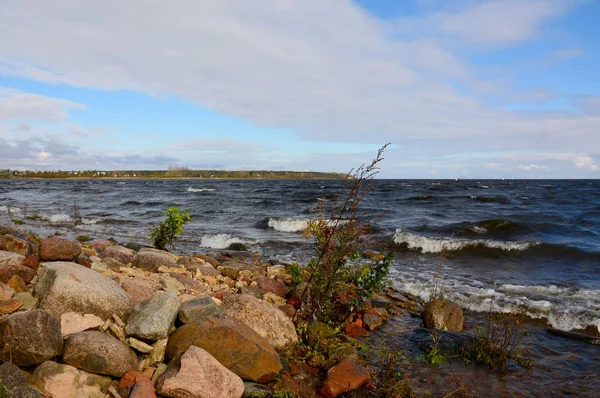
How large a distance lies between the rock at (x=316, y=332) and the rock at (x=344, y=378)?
815 millimetres

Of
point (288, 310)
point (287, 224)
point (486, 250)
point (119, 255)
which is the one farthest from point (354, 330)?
point (287, 224)

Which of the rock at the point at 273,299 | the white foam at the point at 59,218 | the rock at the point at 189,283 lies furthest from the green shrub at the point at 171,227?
the white foam at the point at 59,218

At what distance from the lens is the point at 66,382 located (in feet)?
12.8

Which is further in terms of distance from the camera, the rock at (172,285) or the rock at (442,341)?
the rock at (172,285)

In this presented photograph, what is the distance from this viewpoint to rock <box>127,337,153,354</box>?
15.4 ft

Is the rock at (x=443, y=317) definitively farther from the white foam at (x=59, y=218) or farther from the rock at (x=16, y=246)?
the white foam at (x=59, y=218)

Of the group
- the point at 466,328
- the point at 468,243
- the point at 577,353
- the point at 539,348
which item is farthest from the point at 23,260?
the point at 468,243

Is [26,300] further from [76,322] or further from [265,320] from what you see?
[265,320]

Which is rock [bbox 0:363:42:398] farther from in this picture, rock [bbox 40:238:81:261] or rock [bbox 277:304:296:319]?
rock [bbox 40:238:81:261]

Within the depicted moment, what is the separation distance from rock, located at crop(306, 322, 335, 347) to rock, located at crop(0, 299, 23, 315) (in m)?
3.57

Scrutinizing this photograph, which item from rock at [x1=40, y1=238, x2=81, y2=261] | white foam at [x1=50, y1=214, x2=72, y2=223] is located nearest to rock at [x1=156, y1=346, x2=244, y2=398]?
rock at [x1=40, y1=238, x2=81, y2=261]

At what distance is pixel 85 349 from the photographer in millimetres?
4168

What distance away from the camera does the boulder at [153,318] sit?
4781 mm

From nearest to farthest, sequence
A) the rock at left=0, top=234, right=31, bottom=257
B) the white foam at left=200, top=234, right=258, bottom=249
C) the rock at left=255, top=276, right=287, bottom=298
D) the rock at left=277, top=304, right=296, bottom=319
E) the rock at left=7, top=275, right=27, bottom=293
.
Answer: the rock at left=7, top=275, right=27, bottom=293 → the rock at left=277, top=304, right=296, bottom=319 → the rock at left=0, top=234, right=31, bottom=257 → the rock at left=255, top=276, right=287, bottom=298 → the white foam at left=200, top=234, right=258, bottom=249
